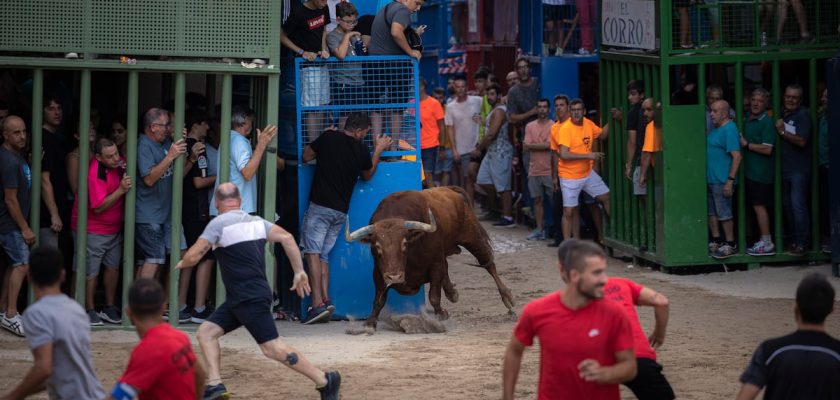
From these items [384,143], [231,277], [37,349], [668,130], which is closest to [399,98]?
[384,143]

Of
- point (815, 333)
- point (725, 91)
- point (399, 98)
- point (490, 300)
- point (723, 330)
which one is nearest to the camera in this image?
point (815, 333)

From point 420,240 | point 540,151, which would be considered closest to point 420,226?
point 420,240

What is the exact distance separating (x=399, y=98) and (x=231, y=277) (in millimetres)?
4651

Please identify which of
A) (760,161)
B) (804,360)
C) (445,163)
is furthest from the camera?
(445,163)

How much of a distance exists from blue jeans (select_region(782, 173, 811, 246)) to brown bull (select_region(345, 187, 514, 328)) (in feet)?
12.8

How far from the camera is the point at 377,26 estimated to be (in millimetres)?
13625

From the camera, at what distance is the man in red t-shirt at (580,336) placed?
6457mm

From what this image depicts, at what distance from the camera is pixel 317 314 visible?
1304 centimetres

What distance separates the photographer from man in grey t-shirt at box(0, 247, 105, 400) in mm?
6602

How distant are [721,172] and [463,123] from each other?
6383mm

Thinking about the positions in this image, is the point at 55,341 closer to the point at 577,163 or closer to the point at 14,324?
the point at 14,324

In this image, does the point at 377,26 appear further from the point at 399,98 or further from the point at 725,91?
the point at 725,91

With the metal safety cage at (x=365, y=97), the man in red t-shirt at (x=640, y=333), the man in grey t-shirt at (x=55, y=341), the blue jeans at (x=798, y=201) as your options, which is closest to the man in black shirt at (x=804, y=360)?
the man in red t-shirt at (x=640, y=333)

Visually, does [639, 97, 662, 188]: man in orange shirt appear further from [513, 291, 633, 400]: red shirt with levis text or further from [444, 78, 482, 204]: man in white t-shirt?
[513, 291, 633, 400]: red shirt with levis text
